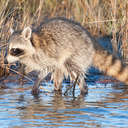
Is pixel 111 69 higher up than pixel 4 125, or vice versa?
pixel 111 69

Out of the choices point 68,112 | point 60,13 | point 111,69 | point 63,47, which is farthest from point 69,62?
point 60,13

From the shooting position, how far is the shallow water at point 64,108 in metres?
4.31

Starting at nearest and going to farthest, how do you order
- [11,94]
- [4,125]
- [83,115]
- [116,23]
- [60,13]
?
[4,125] < [83,115] < [11,94] < [116,23] < [60,13]

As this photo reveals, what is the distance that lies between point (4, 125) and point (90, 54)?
2.45 metres

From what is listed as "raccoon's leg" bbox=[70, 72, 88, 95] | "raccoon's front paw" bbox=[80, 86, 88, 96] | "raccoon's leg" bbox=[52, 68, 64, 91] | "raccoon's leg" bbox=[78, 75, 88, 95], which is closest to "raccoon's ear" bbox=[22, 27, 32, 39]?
"raccoon's leg" bbox=[52, 68, 64, 91]

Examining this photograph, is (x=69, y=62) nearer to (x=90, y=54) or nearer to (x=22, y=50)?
(x=90, y=54)

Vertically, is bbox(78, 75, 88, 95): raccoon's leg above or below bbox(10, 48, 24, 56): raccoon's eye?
below

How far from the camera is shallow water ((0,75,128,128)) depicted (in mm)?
4312

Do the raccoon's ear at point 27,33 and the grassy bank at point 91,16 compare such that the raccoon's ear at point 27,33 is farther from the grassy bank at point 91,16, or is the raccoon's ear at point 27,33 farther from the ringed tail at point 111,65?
the ringed tail at point 111,65

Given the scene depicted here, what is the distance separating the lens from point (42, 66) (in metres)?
6.38

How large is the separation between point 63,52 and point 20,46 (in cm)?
66

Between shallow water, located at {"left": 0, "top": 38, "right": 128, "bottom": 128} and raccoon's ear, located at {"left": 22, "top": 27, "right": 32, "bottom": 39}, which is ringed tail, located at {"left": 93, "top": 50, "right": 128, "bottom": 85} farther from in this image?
raccoon's ear, located at {"left": 22, "top": 27, "right": 32, "bottom": 39}

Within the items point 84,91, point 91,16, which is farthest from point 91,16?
point 84,91

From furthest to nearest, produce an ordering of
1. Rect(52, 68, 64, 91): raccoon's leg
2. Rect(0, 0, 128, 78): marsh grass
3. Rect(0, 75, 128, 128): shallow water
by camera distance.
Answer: Rect(0, 0, 128, 78): marsh grass → Rect(52, 68, 64, 91): raccoon's leg → Rect(0, 75, 128, 128): shallow water
